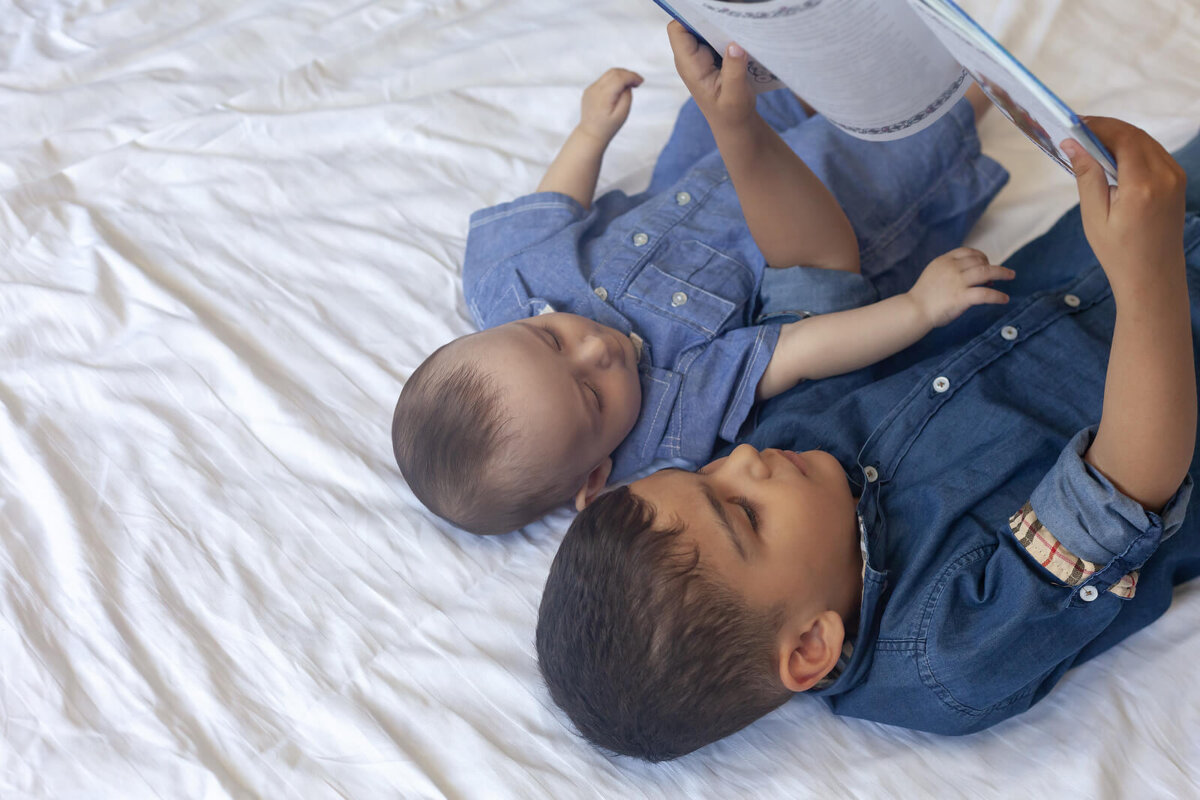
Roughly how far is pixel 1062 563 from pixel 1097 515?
0.05 meters

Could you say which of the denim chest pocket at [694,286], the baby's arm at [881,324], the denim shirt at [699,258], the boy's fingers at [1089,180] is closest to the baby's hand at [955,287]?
the baby's arm at [881,324]

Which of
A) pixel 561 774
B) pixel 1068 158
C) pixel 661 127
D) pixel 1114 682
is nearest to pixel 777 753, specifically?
pixel 561 774

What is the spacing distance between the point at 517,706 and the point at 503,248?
58 centimetres

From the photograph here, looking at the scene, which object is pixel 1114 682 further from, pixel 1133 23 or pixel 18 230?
pixel 18 230

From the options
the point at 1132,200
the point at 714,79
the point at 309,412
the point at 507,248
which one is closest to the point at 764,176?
the point at 714,79

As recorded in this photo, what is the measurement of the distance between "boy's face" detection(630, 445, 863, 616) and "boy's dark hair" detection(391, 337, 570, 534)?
0.50ft

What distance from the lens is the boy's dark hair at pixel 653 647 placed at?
784mm

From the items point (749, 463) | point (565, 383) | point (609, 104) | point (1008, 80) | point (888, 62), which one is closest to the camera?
point (1008, 80)

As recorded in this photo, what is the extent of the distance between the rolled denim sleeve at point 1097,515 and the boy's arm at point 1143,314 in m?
0.01

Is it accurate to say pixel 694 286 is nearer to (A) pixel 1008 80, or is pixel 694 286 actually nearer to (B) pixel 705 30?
(B) pixel 705 30

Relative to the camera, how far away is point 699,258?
3.83 feet

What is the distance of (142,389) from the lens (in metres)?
1.08

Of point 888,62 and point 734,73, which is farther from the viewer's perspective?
point 734,73

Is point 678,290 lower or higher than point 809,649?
higher
